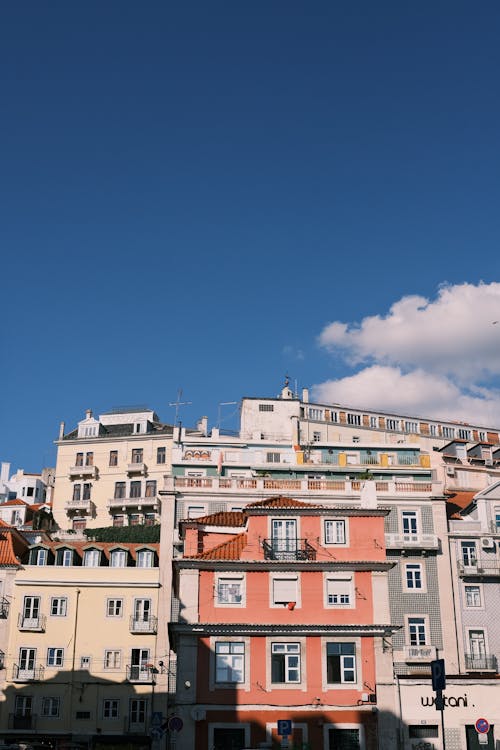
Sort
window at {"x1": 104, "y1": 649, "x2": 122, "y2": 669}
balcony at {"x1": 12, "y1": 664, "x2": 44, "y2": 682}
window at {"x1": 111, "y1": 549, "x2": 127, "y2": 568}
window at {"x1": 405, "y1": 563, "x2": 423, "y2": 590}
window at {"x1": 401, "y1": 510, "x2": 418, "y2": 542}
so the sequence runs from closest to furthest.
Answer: balcony at {"x1": 12, "y1": 664, "x2": 44, "y2": 682}, window at {"x1": 104, "y1": 649, "x2": 122, "y2": 669}, window at {"x1": 405, "y1": 563, "x2": 423, "y2": 590}, window at {"x1": 401, "y1": 510, "x2": 418, "y2": 542}, window at {"x1": 111, "y1": 549, "x2": 127, "y2": 568}

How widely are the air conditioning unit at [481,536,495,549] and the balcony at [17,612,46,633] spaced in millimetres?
28422

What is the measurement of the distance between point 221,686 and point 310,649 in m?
4.38

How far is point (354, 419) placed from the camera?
3949 inches

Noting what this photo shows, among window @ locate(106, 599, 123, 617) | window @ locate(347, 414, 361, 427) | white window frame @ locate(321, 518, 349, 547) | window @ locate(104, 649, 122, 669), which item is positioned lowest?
window @ locate(104, 649, 122, 669)

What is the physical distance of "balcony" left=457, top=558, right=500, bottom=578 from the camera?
5516 centimetres

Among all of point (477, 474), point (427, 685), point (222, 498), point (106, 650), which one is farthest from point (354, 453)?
point (427, 685)

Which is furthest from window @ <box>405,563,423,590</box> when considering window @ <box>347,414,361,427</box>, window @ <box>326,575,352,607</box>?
window @ <box>347,414,361,427</box>

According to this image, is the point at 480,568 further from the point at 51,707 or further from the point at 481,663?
the point at 51,707

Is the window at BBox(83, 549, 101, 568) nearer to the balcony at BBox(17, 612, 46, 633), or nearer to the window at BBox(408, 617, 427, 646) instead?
the balcony at BBox(17, 612, 46, 633)

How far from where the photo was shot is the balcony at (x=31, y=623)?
54.4m

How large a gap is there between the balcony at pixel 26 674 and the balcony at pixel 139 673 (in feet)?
17.5

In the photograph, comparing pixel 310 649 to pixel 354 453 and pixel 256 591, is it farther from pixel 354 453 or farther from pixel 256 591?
pixel 354 453

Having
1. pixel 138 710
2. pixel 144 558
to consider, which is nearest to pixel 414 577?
pixel 144 558

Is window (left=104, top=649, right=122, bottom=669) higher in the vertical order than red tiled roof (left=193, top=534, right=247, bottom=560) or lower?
lower
